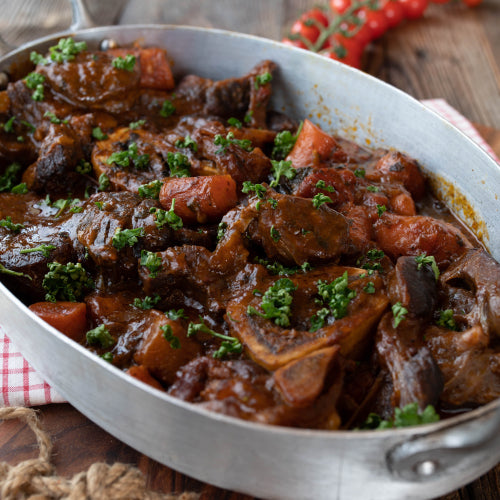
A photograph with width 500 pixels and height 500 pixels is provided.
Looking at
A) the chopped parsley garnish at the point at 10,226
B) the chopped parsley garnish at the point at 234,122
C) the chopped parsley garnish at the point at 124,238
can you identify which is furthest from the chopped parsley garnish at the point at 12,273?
the chopped parsley garnish at the point at 234,122

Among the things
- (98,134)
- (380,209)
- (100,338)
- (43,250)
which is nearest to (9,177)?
(98,134)

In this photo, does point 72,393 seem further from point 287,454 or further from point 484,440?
point 484,440

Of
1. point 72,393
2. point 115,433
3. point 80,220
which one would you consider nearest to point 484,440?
point 115,433

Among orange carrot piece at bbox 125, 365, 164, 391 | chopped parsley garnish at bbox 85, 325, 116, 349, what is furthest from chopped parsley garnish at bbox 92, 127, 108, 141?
orange carrot piece at bbox 125, 365, 164, 391

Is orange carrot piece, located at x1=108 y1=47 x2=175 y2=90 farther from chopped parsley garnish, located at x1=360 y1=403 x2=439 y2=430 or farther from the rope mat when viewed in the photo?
chopped parsley garnish, located at x1=360 y1=403 x2=439 y2=430

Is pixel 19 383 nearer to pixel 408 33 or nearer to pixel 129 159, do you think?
pixel 129 159
